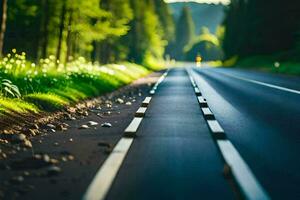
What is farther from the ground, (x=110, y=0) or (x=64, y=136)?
(x=110, y=0)

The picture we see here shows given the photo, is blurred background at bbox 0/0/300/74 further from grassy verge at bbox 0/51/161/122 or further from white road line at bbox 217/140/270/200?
white road line at bbox 217/140/270/200

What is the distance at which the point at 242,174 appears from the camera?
4.77 m

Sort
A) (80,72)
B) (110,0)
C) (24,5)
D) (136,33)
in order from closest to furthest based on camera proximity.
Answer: (80,72) → (24,5) → (110,0) → (136,33)

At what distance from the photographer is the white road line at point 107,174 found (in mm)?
4066

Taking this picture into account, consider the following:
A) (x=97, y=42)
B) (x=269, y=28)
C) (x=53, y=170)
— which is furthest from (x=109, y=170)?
(x=269, y=28)

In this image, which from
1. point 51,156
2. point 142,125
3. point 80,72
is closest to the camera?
point 51,156

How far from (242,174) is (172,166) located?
81cm

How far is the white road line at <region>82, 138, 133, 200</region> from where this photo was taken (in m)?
4.07

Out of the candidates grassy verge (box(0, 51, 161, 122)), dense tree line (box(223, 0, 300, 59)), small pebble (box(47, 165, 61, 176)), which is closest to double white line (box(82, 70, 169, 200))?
small pebble (box(47, 165, 61, 176))

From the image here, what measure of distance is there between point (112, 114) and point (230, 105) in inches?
134

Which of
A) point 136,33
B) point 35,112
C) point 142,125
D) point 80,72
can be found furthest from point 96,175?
point 136,33

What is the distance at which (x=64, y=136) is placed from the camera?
7.37 meters

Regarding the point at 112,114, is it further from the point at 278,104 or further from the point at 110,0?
the point at 110,0

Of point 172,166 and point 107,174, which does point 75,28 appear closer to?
point 172,166
